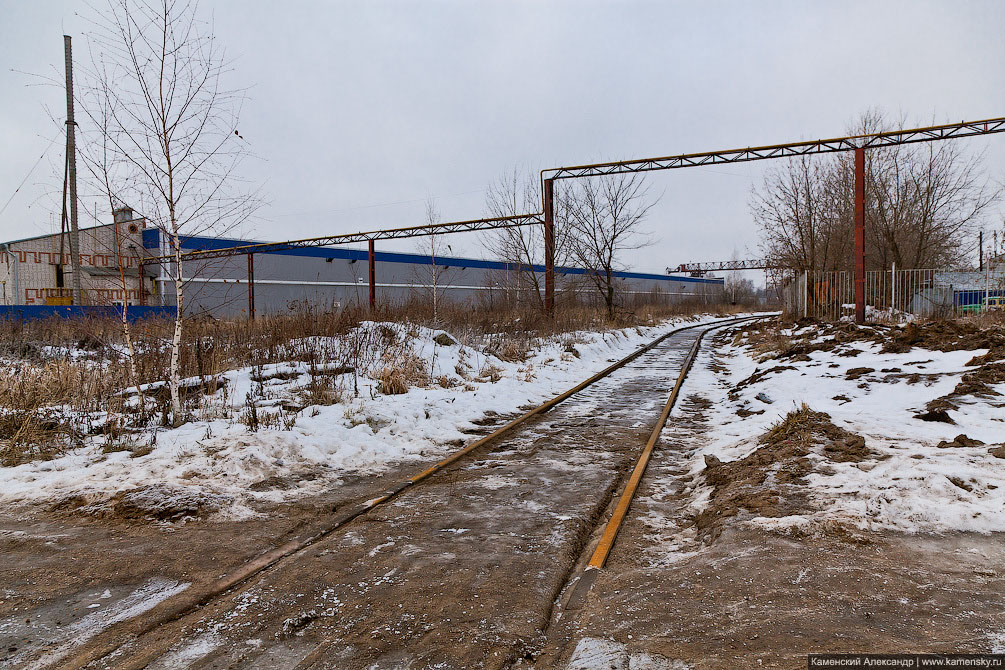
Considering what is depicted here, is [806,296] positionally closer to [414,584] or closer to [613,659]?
[414,584]

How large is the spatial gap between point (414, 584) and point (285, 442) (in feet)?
11.2

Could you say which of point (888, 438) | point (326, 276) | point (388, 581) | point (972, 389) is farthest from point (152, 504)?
point (326, 276)

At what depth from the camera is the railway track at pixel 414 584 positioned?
2.68 meters

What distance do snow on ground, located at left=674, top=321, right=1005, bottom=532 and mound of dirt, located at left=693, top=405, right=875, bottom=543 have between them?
140 millimetres

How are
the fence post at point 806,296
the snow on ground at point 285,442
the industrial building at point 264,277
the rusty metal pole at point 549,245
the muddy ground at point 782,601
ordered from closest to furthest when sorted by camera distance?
the muddy ground at point 782,601, the snow on ground at point 285,442, the rusty metal pole at point 549,245, the fence post at point 806,296, the industrial building at point 264,277

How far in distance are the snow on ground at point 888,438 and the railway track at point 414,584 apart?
4.37 ft

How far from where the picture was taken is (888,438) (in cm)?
548

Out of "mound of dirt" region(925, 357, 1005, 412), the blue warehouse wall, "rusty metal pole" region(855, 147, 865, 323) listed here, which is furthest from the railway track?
the blue warehouse wall

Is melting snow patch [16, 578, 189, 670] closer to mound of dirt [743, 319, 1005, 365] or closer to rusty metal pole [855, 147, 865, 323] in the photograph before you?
mound of dirt [743, 319, 1005, 365]

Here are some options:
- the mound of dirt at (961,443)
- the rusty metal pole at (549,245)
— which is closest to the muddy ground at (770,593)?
the mound of dirt at (961,443)

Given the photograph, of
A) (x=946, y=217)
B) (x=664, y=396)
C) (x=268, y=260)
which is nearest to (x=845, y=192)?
(x=946, y=217)

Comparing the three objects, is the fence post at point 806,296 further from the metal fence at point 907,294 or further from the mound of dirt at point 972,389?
the mound of dirt at point 972,389

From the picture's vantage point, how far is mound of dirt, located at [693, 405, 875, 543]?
165 inches

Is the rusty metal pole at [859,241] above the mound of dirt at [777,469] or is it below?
above
